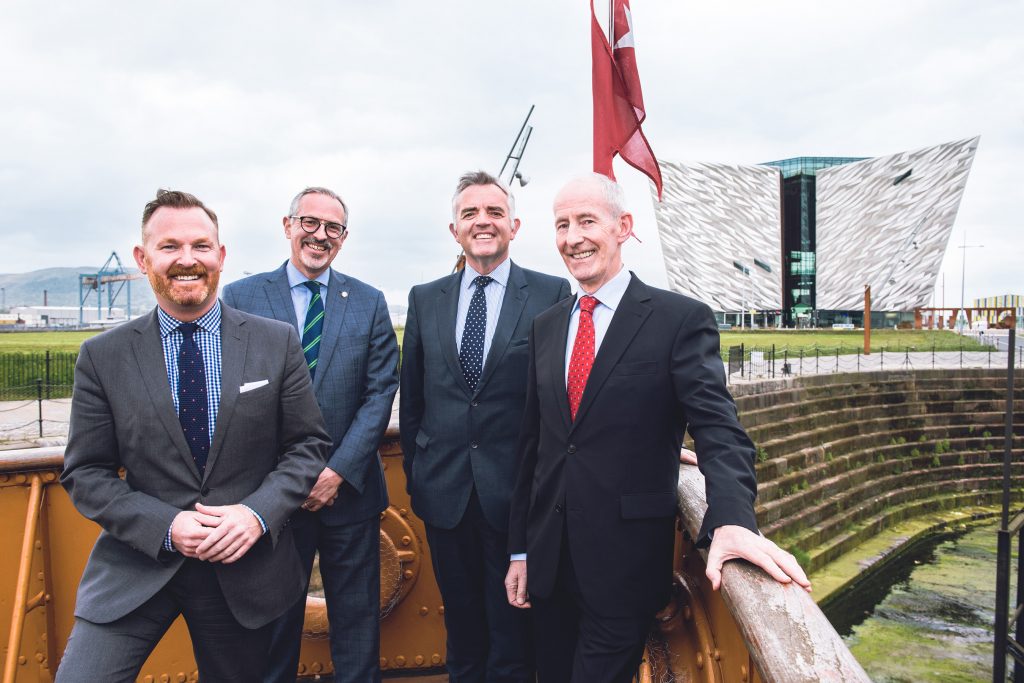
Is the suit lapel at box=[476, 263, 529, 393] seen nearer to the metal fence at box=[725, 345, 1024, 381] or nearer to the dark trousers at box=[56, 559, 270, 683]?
the dark trousers at box=[56, 559, 270, 683]

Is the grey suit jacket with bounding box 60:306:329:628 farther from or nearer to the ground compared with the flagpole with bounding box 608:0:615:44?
nearer to the ground

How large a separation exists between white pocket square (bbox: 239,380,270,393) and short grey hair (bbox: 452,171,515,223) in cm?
97

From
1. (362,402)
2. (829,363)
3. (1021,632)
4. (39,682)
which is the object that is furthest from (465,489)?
(829,363)

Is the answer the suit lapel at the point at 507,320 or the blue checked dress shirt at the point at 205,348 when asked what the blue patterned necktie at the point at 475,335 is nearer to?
the suit lapel at the point at 507,320

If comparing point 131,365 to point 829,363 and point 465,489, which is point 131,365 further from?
point 829,363

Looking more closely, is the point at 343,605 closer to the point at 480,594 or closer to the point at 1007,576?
the point at 480,594

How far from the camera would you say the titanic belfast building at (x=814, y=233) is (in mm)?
48375

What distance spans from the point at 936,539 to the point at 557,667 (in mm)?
13106

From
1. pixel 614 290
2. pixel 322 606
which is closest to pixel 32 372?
pixel 322 606

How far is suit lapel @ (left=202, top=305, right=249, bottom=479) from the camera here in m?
1.72

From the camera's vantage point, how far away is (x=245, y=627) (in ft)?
5.67

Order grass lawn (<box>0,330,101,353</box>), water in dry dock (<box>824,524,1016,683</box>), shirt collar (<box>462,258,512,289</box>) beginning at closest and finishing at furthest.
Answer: shirt collar (<box>462,258,512,289</box>), water in dry dock (<box>824,524,1016,683</box>), grass lawn (<box>0,330,101,353</box>)

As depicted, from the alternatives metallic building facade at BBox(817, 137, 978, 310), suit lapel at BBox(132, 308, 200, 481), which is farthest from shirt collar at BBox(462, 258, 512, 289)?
metallic building facade at BBox(817, 137, 978, 310)

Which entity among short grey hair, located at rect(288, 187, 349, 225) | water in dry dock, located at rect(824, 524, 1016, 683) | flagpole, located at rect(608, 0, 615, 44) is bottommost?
water in dry dock, located at rect(824, 524, 1016, 683)
